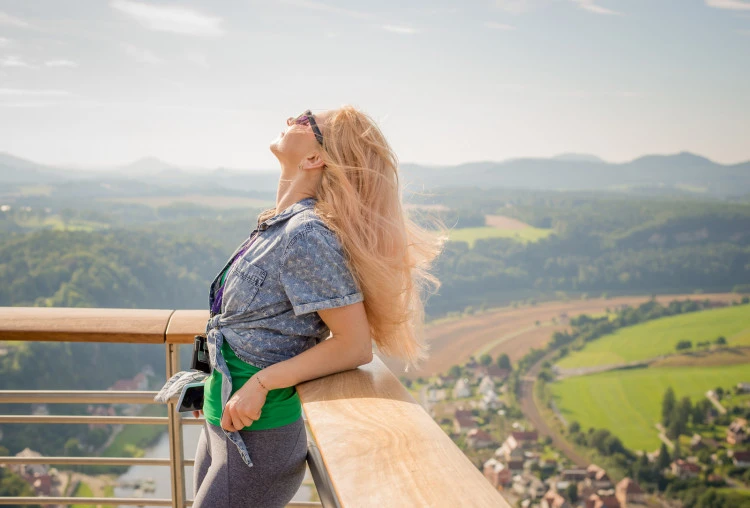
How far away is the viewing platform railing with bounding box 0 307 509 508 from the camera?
0.68 m

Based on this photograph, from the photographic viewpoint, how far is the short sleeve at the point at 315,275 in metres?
1.10

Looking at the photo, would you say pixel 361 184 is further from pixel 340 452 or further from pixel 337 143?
pixel 340 452

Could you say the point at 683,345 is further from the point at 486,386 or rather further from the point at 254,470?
the point at 254,470

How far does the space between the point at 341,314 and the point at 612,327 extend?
44443 millimetres

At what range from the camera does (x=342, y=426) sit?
87cm

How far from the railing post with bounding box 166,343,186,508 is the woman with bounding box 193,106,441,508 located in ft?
1.47

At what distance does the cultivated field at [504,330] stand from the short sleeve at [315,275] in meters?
32.4

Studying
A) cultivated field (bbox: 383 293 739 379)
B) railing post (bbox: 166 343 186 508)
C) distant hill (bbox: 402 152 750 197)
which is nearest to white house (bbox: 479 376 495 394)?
cultivated field (bbox: 383 293 739 379)

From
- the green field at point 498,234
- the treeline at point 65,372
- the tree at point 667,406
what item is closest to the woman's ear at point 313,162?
the treeline at point 65,372

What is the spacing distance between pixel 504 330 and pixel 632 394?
8904 millimetres

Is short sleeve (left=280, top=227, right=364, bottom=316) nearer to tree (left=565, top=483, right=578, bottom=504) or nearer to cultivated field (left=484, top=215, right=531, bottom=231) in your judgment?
tree (left=565, top=483, right=578, bottom=504)

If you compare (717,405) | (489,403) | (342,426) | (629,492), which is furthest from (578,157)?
(342,426)

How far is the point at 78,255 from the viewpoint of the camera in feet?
100

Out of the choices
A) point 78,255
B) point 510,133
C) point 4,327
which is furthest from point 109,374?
point 510,133
